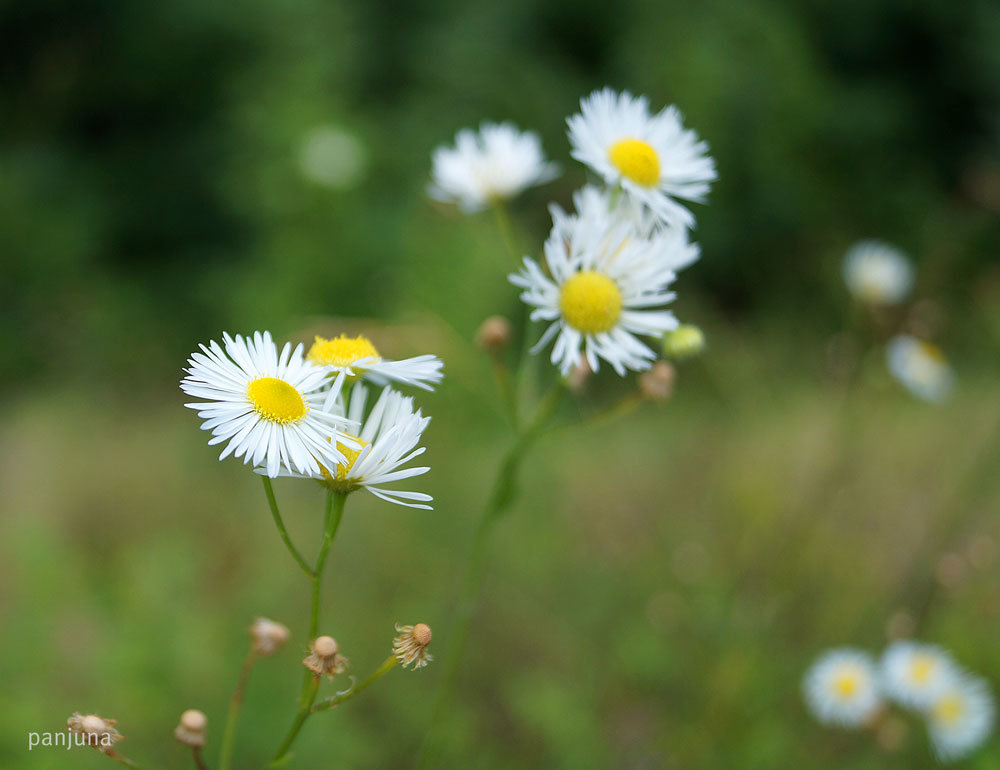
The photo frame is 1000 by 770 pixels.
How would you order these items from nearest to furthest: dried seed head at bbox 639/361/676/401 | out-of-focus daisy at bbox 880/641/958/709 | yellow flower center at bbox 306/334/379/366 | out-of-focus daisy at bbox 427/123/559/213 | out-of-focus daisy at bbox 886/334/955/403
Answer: yellow flower center at bbox 306/334/379/366
dried seed head at bbox 639/361/676/401
out-of-focus daisy at bbox 427/123/559/213
out-of-focus daisy at bbox 880/641/958/709
out-of-focus daisy at bbox 886/334/955/403

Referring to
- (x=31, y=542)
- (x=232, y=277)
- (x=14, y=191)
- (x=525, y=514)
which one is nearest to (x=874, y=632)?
(x=525, y=514)

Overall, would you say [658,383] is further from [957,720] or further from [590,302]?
[957,720]

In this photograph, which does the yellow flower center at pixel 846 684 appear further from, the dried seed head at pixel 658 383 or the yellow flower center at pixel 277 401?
the yellow flower center at pixel 277 401

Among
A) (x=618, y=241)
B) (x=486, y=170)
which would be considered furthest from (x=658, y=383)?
(x=486, y=170)

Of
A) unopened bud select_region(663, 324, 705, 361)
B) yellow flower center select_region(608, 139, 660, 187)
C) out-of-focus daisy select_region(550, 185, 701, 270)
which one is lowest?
unopened bud select_region(663, 324, 705, 361)

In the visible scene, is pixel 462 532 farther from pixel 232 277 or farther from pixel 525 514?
pixel 232 277

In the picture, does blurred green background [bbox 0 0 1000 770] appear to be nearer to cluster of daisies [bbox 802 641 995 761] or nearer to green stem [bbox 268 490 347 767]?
cluster of daisies [bbox 802 641 995 761]

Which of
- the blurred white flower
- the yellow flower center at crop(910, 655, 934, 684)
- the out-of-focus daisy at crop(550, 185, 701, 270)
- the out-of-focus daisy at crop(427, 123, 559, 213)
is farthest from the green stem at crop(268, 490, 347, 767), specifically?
the blurred white flower
